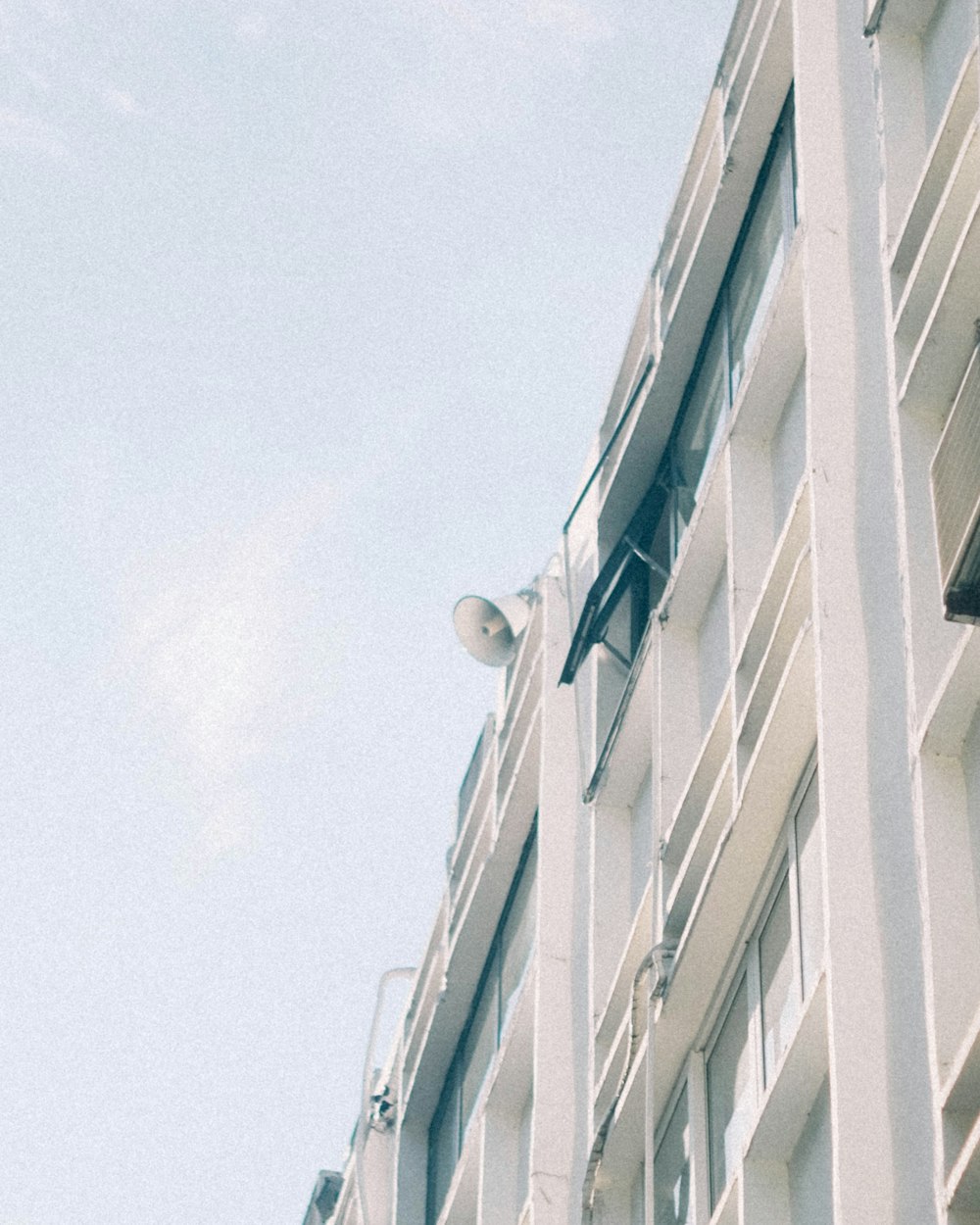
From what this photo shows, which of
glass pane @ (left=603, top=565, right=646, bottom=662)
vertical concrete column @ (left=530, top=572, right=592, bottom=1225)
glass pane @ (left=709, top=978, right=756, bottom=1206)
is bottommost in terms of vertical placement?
glass pane @ (left=709, top=978, right=756, bottom=1206)

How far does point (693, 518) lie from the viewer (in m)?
17.3

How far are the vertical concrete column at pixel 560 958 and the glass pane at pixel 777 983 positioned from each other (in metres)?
3.18

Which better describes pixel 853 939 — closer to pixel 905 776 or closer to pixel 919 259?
pixel 905 776

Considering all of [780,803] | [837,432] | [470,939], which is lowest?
[780,803]

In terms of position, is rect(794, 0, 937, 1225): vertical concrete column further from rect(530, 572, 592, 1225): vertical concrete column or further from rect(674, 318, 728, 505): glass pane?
rect(530, 572, 592, 1225): vertical concrete column

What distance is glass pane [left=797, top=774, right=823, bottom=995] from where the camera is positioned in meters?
13.0

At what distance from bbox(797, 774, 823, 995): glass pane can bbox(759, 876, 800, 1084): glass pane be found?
0.70 feet

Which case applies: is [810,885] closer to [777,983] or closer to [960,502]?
[777,983]

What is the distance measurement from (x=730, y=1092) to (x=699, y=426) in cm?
A: 604

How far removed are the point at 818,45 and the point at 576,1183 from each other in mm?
7394

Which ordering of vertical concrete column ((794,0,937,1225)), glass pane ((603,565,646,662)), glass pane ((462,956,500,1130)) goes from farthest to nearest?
glass pane ((462,956,500,1130)) < glass pane ((603,565,646,662)) < vertical concrete column ((794,0,937,1225))

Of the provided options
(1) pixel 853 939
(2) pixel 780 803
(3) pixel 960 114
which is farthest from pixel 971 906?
(3) pixel 960 114

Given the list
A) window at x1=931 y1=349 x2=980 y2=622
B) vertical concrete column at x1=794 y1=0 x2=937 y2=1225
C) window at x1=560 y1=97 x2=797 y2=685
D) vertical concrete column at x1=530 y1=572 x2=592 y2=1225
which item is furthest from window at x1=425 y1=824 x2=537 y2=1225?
window at x1=931 y1=349 x2=980 y2=622

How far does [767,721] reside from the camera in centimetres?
1397
